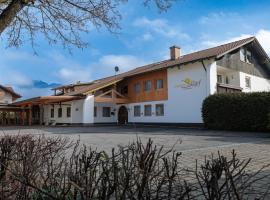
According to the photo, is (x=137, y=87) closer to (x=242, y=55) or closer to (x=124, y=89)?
(x=124, y=89)

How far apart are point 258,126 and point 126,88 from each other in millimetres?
17180

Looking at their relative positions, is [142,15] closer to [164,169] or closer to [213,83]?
[164,169]

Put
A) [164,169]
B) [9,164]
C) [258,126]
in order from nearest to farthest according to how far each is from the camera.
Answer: [164,169], [9,164], [258,126]

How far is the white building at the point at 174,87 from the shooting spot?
24844 millimetres

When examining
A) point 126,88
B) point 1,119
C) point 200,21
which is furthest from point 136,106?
point 200,21

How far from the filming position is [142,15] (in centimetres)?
646

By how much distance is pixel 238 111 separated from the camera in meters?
20.4

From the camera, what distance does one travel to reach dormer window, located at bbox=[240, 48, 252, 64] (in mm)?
28386

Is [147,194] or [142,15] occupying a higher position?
[142,15]

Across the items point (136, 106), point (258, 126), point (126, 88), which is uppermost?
point (126, 88)

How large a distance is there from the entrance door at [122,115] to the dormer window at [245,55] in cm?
1381

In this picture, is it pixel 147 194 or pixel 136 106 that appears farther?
pixel 136 106

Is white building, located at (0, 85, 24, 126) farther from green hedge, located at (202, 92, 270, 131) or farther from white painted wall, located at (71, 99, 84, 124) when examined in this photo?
green hedge, located at (202, 92, 270, 131)

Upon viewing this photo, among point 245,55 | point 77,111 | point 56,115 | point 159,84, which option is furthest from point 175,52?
point 56,115
